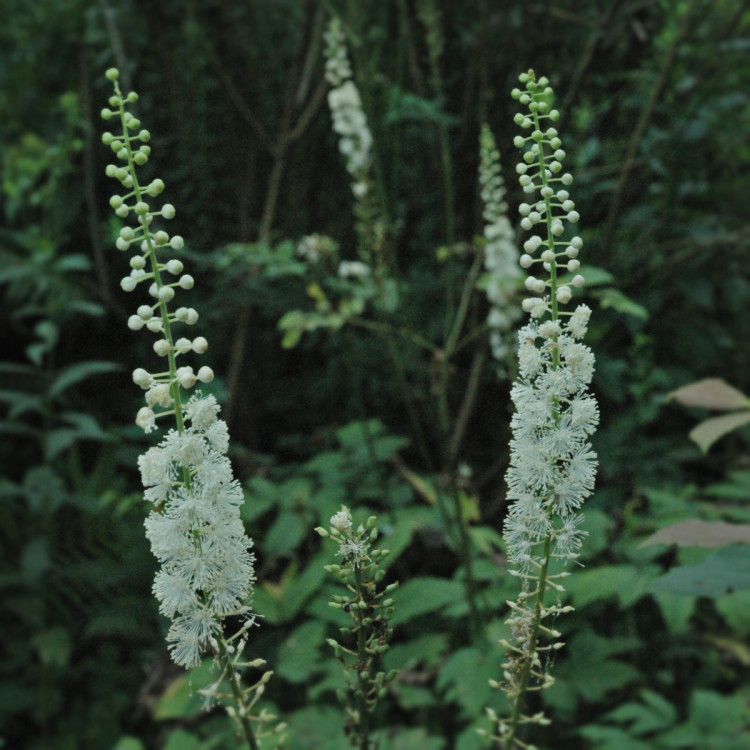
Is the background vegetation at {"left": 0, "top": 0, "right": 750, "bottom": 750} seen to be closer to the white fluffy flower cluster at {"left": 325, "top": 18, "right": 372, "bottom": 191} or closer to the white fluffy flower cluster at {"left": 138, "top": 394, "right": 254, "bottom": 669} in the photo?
the white fluffy flower cluster at {"left": 325, "top": 18, "right": 372, "bottom": 191}

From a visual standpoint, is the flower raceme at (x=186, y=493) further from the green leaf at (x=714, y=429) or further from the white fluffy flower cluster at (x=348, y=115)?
the white fluffy flower cluster at (x=348, y=115)

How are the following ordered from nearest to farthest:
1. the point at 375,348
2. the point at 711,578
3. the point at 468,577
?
the point at 711,578 < the point at 468,577 < the point at 375,348

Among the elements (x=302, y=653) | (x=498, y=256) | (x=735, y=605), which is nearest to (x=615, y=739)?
(x=735, y=605)

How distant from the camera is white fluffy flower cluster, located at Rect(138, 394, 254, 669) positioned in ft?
3.69

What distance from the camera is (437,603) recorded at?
2184mm

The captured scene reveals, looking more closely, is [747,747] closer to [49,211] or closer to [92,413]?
[92,413]

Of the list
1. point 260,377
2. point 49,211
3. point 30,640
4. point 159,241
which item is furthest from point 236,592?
point 49,211

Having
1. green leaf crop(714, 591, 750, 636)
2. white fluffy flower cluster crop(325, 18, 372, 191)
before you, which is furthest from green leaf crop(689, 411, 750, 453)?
white fluffy flower cluster crop(325, 18, 372, 191)

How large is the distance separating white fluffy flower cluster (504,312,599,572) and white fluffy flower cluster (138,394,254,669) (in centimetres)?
42

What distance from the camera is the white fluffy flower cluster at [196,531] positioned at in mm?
1126

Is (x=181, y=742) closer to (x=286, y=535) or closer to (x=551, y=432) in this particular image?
(x=286, y=535)

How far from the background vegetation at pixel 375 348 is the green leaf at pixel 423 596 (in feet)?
0.04

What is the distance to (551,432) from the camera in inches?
43.7

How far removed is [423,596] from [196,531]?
123 cm
